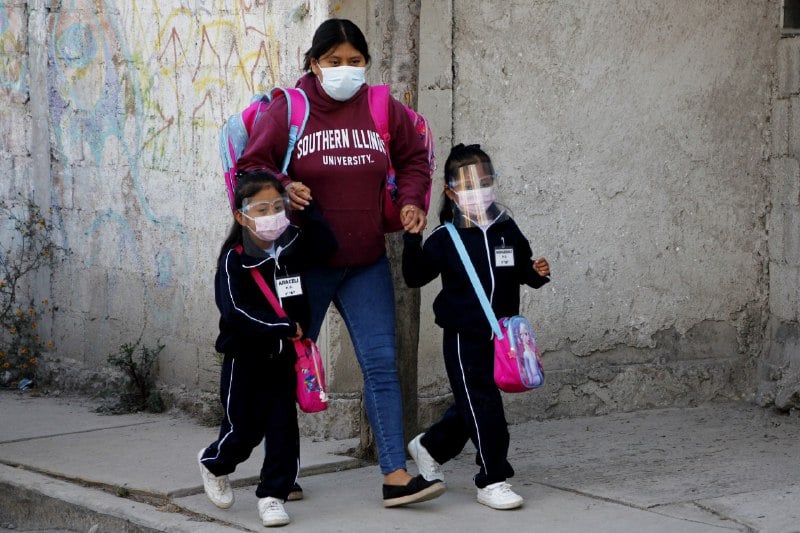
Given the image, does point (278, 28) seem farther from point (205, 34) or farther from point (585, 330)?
point (585, 330)

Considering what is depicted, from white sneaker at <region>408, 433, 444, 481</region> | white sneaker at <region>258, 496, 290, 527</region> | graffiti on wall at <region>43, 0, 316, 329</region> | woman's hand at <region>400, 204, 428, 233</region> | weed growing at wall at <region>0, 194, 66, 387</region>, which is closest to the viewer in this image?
white sneaker at <region>258, 496, 290, 527</region>

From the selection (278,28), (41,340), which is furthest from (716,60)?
(41,340)

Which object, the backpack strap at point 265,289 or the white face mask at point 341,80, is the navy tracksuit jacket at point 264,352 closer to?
the backpack strap at point 265,289

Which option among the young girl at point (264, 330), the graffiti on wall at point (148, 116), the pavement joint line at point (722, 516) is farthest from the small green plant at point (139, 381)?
the pavement joint line at point (722, 516)

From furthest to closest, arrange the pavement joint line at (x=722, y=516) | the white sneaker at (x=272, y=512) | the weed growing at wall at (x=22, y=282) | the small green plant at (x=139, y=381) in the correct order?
1. the weed growing at wall at (x=22, y=282)
2. the small green plant at (x=139, y=381)
3. the white sneaker at (x=272, y=512)
4. the pavement joint line at (x=722, y=516)

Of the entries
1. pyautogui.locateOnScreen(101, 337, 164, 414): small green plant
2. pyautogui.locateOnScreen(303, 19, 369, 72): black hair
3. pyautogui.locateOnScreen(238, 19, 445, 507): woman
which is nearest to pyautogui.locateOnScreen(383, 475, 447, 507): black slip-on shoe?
pyautogui.locateOnScreen(238, 19, 445, 507): woman

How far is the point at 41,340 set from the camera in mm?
8156

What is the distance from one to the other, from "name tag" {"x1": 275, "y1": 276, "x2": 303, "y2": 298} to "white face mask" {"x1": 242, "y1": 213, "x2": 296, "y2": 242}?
0.16m

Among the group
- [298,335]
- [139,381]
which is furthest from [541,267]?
[139,381]

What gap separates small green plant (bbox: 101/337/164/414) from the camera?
712 centimetres

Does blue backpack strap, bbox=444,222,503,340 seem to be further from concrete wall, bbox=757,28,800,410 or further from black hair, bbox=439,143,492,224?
concrete wall, bbox=757,28,800,410

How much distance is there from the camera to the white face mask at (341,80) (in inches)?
188

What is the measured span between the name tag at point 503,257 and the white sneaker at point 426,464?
0.84m

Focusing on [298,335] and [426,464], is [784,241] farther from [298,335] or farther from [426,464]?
[298,335]
